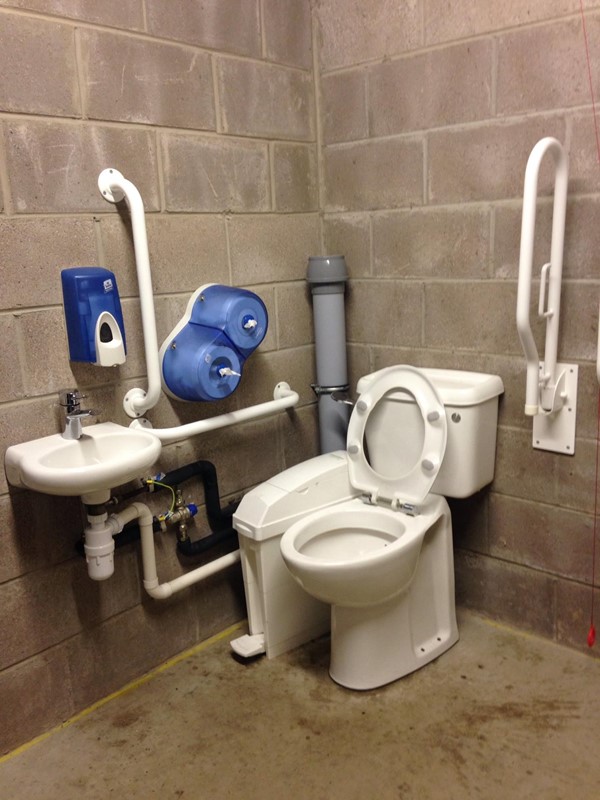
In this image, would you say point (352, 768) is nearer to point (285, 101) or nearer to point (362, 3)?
point (285, 101)

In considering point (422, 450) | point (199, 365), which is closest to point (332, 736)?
point (422, 450)

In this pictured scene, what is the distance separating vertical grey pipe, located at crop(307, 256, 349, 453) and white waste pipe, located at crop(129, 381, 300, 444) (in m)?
0.12

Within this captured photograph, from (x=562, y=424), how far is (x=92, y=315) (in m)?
1.23

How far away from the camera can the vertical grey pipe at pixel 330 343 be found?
2182 millimetres

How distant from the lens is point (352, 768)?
1.58 metres

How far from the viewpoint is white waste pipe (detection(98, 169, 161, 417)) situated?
1.67 m

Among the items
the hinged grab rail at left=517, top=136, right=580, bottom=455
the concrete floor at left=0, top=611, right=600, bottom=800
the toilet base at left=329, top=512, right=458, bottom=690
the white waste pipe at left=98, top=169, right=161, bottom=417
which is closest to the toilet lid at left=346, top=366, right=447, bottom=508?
the toilet base at left=329, top=512, right=458, bottom=690

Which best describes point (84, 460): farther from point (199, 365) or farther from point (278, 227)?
point (278, 227)

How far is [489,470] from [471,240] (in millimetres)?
650

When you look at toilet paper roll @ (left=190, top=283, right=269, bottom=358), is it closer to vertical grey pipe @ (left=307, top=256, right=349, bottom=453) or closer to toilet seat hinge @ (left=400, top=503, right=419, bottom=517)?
vertical grey pipe @ (left=307, top=256, right=349, bottom=453)

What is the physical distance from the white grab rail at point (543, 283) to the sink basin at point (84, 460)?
900 mm

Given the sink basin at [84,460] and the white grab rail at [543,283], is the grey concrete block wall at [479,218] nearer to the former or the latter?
the white grab rail at [543,283]

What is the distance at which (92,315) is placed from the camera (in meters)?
1.62

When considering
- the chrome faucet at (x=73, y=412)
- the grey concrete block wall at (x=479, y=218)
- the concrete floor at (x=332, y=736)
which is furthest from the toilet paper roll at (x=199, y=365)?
the concrete floor at (x=332, y=736)
